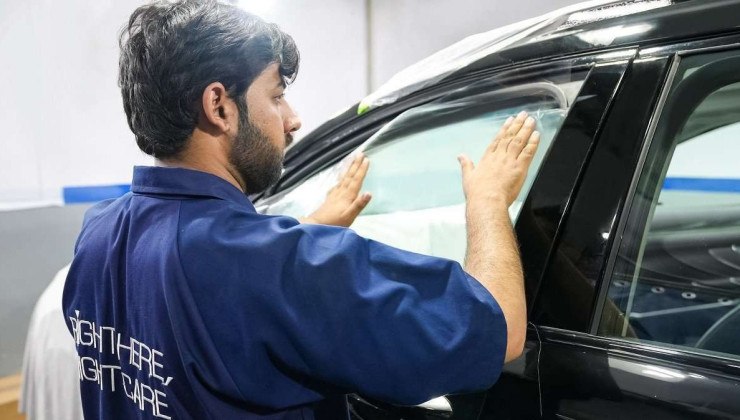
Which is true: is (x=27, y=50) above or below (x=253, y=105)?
above

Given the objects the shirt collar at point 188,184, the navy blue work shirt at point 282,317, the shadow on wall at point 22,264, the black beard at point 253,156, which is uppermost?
the black beard at point 253,156

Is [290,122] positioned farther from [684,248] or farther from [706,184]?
[706,184]

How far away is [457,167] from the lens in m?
1.85

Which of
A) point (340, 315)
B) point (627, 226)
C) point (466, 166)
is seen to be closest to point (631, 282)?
point (627, 226)

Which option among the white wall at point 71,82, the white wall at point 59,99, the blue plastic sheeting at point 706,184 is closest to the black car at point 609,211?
the blue plastic sheeting at point 706,184

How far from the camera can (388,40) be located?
449 cm

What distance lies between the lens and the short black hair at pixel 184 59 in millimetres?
854

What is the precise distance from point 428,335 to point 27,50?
10.2 feet

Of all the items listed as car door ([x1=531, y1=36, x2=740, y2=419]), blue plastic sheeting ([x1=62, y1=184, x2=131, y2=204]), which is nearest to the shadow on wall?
blue plastic sheeting ([x1=62, y1=184, x2=131, y2=204])

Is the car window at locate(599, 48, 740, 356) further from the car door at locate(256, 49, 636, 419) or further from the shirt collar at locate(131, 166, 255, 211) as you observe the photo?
the shirt collar at locate(131, 166, 255, 211)

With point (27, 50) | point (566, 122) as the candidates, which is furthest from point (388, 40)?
point (566, 122)

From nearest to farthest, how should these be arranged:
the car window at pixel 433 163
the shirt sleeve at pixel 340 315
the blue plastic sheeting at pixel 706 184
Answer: the shirt sleeve at pixel 340 315
the car window at pixel 433 163
the blue plastic sheeting at pixel 706 184

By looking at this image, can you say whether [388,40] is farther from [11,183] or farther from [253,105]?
[253,105]

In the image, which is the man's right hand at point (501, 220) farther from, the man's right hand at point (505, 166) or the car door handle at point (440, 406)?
the car door handle at point (440, 406)
